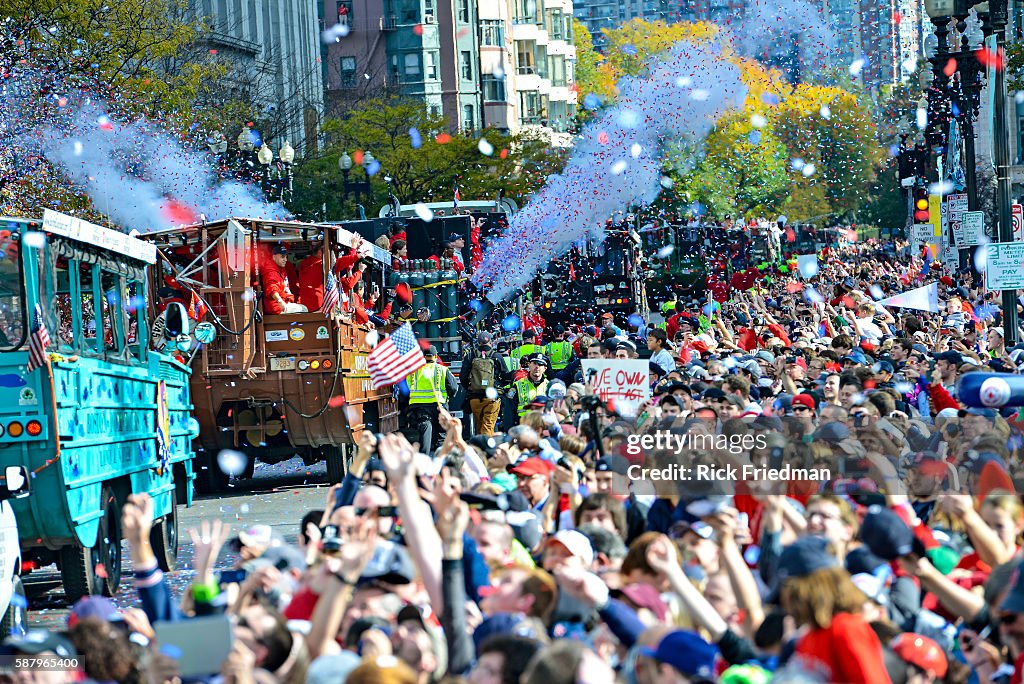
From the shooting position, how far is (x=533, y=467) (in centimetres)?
1034

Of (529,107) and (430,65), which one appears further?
(529,107)

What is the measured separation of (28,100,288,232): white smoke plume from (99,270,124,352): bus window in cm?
1987

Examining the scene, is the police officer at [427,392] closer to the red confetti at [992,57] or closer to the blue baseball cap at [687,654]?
the red confetti at [992,57]

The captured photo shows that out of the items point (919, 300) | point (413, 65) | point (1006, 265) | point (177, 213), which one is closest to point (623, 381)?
point (1006, 265)

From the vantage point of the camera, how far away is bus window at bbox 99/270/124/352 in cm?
1398

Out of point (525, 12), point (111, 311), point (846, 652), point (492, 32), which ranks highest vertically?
point (525, 12)

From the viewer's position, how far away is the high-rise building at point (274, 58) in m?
59.0

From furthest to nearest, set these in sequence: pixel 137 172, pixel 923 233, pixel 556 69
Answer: pixel 556 69 → pixel 923 233 → pixel 137 172

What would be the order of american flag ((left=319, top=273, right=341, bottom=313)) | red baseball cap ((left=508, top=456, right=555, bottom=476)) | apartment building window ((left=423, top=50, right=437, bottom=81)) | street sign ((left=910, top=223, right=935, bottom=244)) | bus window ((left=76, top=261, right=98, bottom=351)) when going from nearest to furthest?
red baseball cap ((left=508, top=456, right=555, bottom=476)), bus window ((left=76, top=261, right=98, bottom=351)), american flag ((left=319, top=273, right=341, bottom=313)), street sign ((left=910, top=223, right=935, bottom=244)), apartment building window ((left=423, top=50, right=437, bottom=81))

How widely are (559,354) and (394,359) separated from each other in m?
6.26

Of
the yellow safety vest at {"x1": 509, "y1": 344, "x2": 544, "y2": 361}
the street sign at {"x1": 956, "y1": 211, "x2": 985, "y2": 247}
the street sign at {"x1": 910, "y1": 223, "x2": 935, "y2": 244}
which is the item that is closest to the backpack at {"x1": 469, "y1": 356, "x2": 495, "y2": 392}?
the yellow safety vest at {"x1": 509, "y1": 344, "x2": 544, "y2": 361}

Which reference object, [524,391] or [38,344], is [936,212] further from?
[38,344]

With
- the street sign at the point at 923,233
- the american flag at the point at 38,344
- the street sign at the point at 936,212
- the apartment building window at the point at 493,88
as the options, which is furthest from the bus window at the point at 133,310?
the apartment building window at the point at 493,88

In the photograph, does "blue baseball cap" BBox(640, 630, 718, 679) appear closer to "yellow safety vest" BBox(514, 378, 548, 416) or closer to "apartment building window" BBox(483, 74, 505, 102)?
"yellow safety vest" BBox(514, 378, 548, 416)
